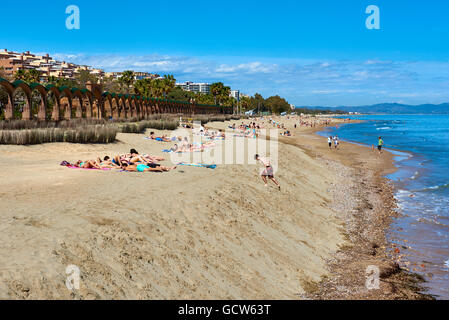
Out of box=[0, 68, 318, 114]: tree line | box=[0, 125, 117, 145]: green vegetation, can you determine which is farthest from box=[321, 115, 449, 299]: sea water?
box=[0, 68, 318, 114]: tree line

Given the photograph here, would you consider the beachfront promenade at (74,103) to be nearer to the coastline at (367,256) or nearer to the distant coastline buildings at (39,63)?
the coastline at (367,256)

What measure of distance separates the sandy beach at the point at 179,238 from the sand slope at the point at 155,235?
22 millimetres

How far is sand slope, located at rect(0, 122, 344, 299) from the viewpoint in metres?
5.15

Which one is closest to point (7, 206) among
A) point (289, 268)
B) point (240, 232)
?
point (240, 232)

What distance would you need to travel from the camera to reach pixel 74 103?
25734 mm

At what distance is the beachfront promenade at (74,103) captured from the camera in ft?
61.8

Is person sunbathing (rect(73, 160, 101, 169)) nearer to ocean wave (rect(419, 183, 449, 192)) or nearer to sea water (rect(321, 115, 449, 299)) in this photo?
sea water (rect(321, 115, 449, 299))

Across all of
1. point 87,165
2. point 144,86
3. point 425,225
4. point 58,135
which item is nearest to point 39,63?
point 144,86

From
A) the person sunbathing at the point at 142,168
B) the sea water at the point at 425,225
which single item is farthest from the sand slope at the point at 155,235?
the sea water at the point at 425,225

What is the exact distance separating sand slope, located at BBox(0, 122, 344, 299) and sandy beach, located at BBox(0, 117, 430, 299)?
2 centimetres

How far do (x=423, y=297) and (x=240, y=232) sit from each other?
3.98m

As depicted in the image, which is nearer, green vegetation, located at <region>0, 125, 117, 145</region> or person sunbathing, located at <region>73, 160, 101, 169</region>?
person sunbathing, located at <region>73, 160, 101, 169</region>

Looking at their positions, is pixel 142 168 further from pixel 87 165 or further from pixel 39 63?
pixel 39 63

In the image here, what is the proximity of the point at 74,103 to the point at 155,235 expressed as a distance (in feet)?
70.6
